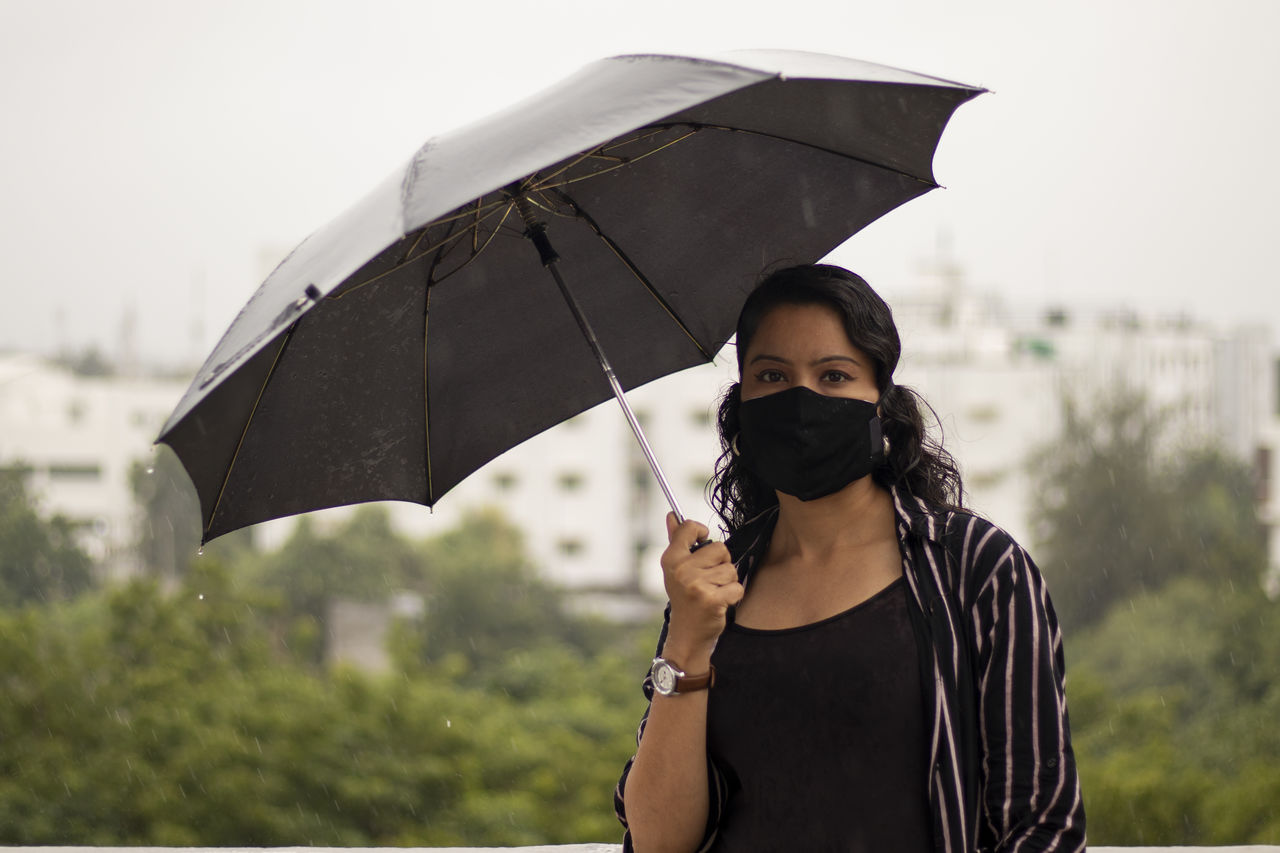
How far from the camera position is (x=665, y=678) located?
1.52m

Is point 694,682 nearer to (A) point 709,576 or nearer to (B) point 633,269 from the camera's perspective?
(A) point 709,576

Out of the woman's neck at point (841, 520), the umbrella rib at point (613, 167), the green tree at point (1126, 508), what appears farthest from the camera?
the green tree at point (1126, 508)

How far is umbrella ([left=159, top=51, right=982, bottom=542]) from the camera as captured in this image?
69.8 inches

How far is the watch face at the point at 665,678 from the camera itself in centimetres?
151

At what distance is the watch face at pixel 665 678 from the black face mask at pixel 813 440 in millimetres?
289

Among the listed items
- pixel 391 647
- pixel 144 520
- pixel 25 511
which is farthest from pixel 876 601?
pixel 144 520

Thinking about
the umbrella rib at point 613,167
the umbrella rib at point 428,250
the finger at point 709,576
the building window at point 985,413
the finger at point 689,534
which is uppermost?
the umbrella rib at point 613,167

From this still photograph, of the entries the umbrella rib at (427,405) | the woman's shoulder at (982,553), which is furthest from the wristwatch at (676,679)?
the umbrella rib at (427,405)

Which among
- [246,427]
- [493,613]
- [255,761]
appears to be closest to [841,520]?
[246,427]

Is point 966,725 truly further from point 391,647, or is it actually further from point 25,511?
point 25,511

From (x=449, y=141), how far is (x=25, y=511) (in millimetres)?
42631

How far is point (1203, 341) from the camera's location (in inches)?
2387

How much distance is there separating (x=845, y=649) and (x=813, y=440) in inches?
10.5

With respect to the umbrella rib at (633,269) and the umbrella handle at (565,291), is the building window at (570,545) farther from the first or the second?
the umbrella handle at (565,291)
